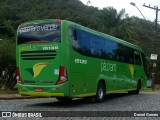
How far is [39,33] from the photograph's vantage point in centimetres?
1662

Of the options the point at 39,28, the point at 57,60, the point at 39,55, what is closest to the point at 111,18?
the point at 39,28

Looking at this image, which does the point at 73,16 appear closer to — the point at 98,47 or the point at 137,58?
the point at 137,58

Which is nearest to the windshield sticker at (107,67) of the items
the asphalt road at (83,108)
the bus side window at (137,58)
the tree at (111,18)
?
the asphalt road at (83,108)

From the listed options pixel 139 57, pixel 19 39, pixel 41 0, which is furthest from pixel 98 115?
pixel 41 0

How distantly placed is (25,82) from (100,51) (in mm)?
4548

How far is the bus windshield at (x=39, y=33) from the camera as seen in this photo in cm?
1628

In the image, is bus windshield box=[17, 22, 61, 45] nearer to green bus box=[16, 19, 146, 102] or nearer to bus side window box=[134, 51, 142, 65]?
green bus box=[16, 19, 146, 102]

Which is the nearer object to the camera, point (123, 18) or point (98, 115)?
point (98, 115)

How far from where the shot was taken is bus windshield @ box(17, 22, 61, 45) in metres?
16.3

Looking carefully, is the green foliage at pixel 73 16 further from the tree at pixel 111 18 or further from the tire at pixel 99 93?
the tire at pixel 99 93

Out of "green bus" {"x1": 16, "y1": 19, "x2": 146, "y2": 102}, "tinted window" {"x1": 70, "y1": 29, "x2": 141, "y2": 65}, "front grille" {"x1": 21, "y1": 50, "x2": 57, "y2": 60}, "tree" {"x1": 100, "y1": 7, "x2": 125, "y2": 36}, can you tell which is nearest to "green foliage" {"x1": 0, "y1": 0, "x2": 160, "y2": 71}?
"tree" {"x1": 100, "y1": 7, "x2": 125, "y2": 36}

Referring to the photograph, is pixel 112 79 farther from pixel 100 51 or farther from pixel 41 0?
pixel 41 0

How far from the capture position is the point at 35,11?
255 feet

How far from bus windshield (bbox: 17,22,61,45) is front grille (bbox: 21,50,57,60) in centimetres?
47
